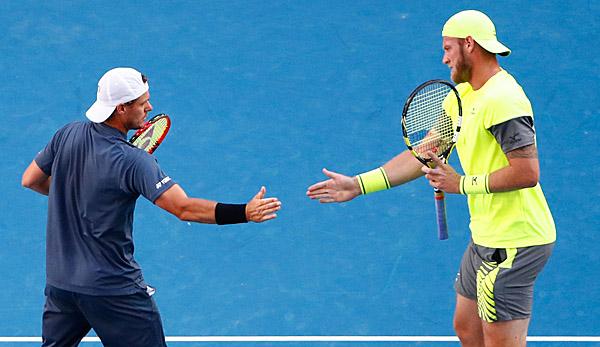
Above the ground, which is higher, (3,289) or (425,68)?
(425,68)

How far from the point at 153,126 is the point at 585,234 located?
3341 mm

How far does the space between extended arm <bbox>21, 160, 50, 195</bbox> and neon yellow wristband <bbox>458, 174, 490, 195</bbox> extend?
2.10 meters

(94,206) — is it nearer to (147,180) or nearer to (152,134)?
(147,180)

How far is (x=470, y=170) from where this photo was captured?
566cm

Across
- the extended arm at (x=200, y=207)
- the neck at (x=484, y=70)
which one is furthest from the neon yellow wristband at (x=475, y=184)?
the extended arm at (x=200, y=207)

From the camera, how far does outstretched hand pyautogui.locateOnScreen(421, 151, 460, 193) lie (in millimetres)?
5594

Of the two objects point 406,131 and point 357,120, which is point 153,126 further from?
point 357,120

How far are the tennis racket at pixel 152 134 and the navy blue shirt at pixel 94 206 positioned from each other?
67 cm

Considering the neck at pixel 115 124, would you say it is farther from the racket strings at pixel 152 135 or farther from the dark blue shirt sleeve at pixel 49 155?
the racket strings at pixel 152 135

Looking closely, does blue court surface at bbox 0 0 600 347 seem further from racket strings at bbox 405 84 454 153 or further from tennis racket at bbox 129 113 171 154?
racket strings at bbox 405 84 454 153

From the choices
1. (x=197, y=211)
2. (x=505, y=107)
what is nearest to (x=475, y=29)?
(x=505, y=107)

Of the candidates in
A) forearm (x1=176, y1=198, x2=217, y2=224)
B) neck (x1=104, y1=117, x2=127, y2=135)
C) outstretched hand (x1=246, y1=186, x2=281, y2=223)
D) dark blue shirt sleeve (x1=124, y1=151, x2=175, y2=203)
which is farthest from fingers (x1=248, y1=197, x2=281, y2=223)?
neck (x1=104, y1=117, x2=127, y2=135)

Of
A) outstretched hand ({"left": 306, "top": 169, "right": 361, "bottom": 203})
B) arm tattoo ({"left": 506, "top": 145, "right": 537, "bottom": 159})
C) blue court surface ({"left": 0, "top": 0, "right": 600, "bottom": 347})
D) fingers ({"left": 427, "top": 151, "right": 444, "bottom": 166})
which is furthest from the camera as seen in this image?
blue court surface ({"left": 0, "top": 0, "right": 600, "bottom": 347})

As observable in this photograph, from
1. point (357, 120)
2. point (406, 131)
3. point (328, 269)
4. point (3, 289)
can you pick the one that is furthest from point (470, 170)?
point (3, 289)
